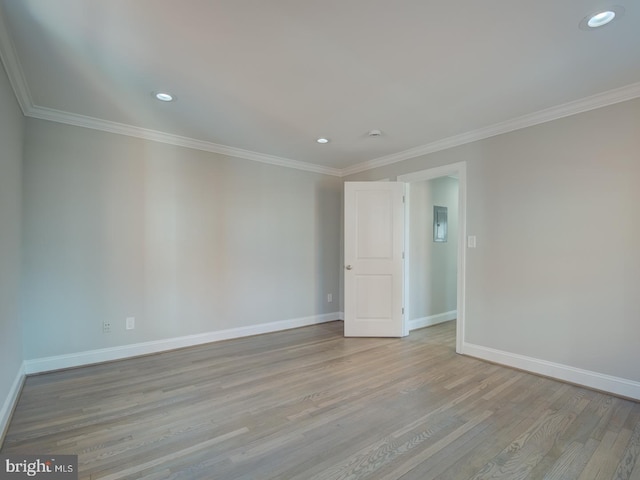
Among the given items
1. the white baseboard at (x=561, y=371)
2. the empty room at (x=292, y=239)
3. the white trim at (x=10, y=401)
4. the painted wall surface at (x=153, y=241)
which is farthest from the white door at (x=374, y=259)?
the white trim at (x=10, y=401)

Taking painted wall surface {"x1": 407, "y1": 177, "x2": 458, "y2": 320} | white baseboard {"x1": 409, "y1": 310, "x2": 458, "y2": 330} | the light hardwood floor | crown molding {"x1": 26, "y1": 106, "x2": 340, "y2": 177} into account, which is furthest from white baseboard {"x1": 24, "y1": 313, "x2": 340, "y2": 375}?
crown molding {"x1": 26, "y1": 106, "x2": 340, "y2": 177}

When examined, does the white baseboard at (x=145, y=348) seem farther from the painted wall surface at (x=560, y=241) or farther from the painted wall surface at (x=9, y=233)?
the painted wall surface at (x=560, y=241)

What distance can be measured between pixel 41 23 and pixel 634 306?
4423 millimetres

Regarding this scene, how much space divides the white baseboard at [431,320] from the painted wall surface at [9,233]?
13.8ft

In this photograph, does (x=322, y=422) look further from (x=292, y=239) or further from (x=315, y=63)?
(x=292, y=239)

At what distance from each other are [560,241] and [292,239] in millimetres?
3144

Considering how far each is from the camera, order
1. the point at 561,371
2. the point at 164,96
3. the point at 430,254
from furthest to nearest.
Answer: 1. the point at 430,254
2. the point at 561,371
3. the point at 164,96

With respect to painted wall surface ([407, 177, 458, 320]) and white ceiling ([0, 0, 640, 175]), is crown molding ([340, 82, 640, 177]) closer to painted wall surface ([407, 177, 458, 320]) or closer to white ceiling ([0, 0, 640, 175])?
white ceiling ([0, 0, 640, 175])

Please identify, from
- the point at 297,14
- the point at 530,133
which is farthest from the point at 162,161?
the point at 530,133

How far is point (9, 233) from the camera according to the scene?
7.59 feet

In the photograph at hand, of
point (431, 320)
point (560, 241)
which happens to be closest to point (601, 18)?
point (560, 241)

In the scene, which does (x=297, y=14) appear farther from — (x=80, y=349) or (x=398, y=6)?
(x=80, y=349)

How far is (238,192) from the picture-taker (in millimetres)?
4141

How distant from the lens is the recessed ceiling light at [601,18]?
5.49 ft
